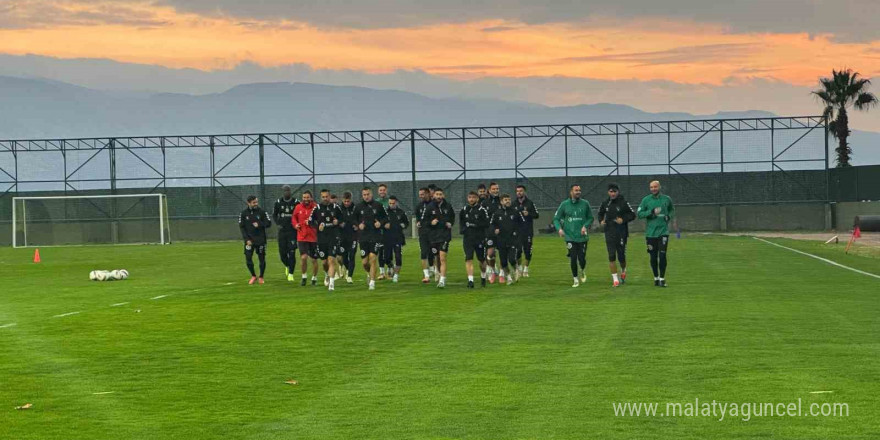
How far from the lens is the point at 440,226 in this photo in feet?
82.9

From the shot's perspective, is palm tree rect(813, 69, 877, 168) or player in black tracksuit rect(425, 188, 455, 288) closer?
player in black tracksuit rect(425, 188, 455, 288)

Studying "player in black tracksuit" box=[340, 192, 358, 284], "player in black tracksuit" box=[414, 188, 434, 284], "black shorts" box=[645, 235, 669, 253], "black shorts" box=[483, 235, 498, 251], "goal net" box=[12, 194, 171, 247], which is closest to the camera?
"black shorts" box=[645, 235, 669, 253]

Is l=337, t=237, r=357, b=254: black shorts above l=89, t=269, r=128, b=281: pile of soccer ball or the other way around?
above

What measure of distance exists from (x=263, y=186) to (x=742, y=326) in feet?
200

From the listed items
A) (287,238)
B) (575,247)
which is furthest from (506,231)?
(287,238)

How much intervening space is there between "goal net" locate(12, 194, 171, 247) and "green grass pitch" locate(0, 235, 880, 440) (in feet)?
162

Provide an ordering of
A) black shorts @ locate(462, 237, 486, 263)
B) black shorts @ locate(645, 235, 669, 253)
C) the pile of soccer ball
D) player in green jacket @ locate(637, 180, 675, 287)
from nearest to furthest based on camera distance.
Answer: player in green jacket @ locate(637, 180, 675, 287) → black shorts @ locate(645, 235, 669, 253) → black shorts @ locate(462, 237, 486, 263) → the pile of soccer ball

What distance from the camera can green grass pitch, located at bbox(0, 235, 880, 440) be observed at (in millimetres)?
9844

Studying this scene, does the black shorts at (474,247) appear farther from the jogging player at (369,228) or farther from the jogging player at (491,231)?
the jogging player at (369,228)

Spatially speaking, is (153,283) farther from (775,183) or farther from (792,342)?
(775,183)

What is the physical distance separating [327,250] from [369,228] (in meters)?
1.00

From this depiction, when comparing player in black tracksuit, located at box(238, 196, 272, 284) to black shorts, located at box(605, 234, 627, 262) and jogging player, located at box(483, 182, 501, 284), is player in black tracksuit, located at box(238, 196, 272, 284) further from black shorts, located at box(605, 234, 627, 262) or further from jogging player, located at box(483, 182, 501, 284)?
black shorts, located at box(605, 234, 627, 262)

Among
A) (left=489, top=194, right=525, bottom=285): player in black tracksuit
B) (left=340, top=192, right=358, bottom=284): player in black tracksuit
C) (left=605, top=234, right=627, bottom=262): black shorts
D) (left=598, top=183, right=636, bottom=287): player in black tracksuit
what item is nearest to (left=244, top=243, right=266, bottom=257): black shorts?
(left=340, top=192, right=358, bottom=284): player in black tracksuit

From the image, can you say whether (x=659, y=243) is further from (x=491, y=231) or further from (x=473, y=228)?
(x=473, y=228)
